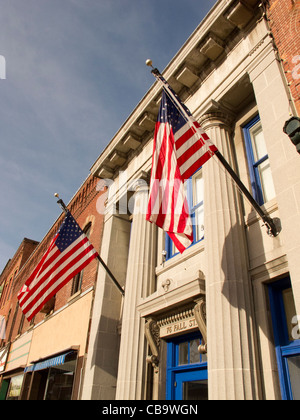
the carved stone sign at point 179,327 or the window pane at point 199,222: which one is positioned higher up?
the window pane at point 199,222

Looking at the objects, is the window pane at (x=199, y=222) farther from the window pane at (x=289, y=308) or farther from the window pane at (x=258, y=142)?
the window pane at (x=289, y=308)

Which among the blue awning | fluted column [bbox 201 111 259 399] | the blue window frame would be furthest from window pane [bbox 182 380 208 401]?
the blue awning

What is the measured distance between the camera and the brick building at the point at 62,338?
11.3 m

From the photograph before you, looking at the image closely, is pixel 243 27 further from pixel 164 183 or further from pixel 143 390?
pixel 143 390

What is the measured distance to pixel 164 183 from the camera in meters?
6.46

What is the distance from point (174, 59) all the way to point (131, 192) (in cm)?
459

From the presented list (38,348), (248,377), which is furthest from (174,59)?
(38,348)

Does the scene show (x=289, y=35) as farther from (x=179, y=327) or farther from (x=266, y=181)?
(x=179, y=327)

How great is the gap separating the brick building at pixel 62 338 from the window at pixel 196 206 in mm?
4006

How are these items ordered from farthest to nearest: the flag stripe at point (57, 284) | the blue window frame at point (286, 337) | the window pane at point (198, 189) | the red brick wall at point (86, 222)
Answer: the red brick wall at point (86, 222) → the flag stripe at point (57, 284) → the window pane at point (198, 189) → the blue window frame at point (286, 337)

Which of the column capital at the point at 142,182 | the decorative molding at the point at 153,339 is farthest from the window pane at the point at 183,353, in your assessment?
the column capital at the point at 142,182

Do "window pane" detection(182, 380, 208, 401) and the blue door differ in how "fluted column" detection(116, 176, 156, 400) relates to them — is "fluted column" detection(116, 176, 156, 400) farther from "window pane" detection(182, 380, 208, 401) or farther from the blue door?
"window pane" detection(182, 380, 208, 401)

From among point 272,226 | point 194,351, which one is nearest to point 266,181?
point 272,226

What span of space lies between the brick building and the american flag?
1.98 metres
